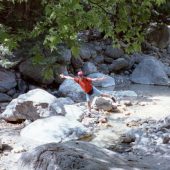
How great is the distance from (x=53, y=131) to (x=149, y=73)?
11.6m

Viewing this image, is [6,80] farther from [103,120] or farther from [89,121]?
[103,120]

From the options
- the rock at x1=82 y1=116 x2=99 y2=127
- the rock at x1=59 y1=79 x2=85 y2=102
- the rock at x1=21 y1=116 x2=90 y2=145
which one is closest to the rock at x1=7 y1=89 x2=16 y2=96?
the rock at x1=59 y1=79 x2=85 y2=102

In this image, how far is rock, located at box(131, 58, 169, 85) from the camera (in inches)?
750

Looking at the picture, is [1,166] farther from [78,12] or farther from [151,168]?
[78,12]

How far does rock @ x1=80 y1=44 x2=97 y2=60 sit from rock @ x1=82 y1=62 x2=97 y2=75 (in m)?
0.58

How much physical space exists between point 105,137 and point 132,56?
12971mm

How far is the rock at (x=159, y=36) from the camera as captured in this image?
23.8 meters

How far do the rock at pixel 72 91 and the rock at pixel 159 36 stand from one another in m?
10.3

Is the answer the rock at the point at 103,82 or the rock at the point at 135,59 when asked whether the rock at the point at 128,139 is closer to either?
the rock at the point at 103,82

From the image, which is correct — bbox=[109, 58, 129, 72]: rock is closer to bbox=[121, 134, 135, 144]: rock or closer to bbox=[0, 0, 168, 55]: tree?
bbox=[121, 134, 135, 144]: rock

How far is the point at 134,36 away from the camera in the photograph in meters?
3.65

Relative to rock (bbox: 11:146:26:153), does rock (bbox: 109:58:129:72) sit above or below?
above

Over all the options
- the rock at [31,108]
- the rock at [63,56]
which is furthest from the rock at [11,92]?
the rock at [31,108]

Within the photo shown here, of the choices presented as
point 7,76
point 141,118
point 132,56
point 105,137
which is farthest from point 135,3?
point 132,56
